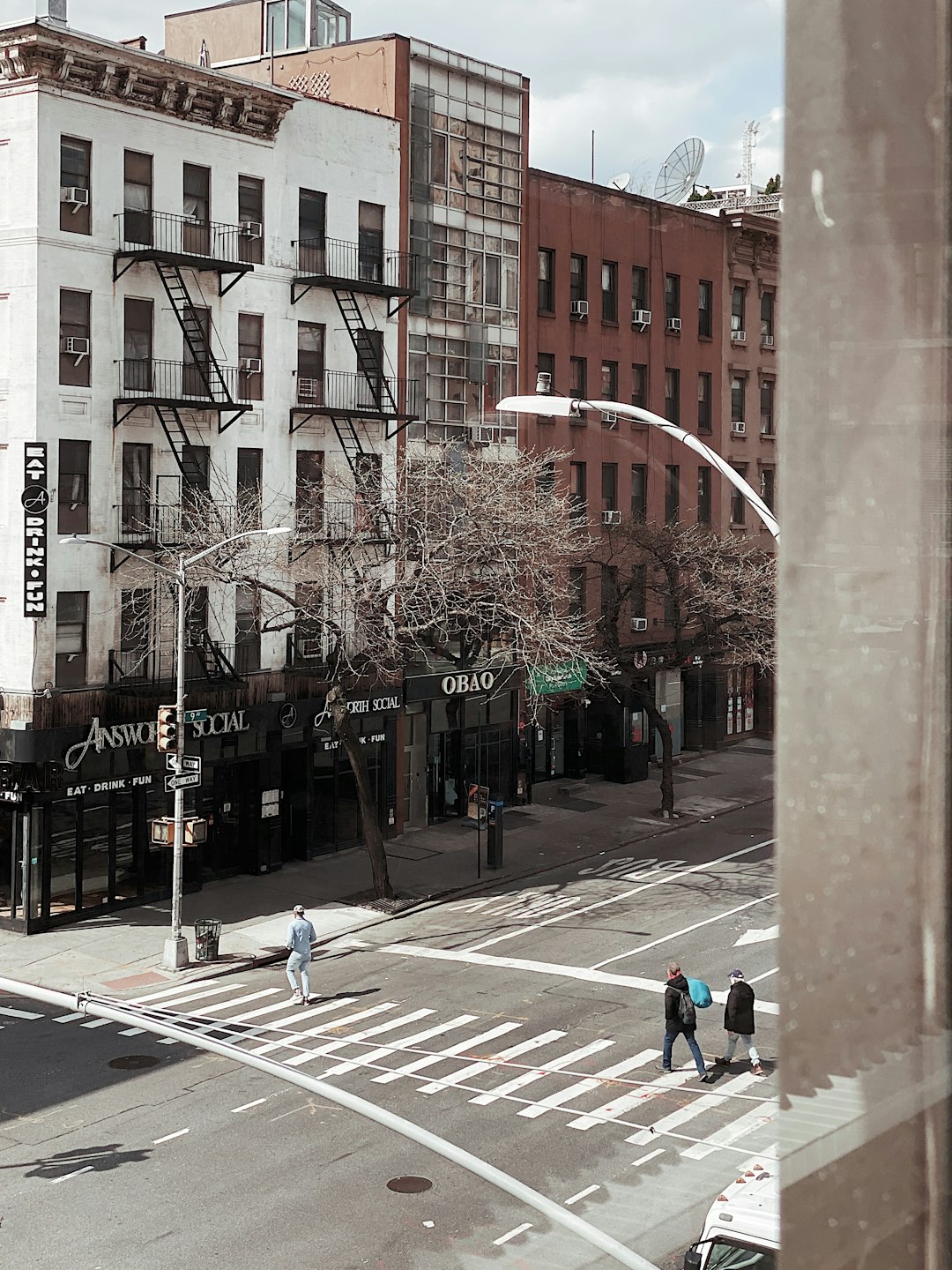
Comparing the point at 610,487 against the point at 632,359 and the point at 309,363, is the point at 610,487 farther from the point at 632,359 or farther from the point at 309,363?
the point at 309,363

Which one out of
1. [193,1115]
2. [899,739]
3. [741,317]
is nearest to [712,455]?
[193,1115]

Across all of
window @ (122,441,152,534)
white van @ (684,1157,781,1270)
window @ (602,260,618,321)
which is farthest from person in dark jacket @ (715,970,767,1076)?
window @ (602,260,618,321)

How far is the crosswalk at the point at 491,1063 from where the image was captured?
18.1m

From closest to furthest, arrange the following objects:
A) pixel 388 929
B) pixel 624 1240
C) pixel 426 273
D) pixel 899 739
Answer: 1. pixel 899 739
2. pixel 624 1240
3. pixel 388 929
4. pixel 426 273

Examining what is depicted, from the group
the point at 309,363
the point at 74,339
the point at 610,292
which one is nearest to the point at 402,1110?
the point at 74,339

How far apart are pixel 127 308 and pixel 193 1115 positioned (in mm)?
19242

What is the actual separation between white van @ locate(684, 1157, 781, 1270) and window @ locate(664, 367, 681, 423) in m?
38.5

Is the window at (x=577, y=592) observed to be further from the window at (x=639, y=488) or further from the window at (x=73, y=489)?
the window at (x=73, y=489)

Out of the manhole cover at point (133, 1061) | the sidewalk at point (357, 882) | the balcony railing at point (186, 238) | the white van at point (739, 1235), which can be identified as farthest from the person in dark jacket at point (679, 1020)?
the balcony railing at point (186, 238)

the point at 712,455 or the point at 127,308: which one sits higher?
the point at 127,308

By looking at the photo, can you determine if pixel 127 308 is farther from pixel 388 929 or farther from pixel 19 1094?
pixel 19 1094

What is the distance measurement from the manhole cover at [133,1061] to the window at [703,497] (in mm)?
29385

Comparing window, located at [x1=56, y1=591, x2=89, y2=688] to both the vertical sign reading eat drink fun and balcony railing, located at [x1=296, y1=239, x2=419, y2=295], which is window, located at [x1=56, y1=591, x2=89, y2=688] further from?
balcony railing, located at [x1=296, y1=239, x2=419, y2=295]

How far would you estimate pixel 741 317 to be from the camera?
47.2 m
